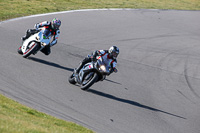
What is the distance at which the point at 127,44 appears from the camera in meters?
20.2

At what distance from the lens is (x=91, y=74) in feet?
40.9

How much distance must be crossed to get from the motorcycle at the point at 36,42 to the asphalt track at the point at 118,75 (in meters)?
0.37

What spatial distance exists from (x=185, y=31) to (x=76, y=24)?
725 centimetres

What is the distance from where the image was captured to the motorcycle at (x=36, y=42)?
1453cm

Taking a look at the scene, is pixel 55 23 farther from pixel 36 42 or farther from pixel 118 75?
pixel 118 75

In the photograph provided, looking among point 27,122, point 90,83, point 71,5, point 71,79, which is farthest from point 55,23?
point 71,5

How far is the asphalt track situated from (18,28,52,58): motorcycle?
0.37 m

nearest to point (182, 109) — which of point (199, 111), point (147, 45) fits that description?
point (199, 111)

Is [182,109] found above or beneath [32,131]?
beneath

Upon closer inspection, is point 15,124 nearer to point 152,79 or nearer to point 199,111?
point 199,111

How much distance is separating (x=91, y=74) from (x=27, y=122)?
5.21 m

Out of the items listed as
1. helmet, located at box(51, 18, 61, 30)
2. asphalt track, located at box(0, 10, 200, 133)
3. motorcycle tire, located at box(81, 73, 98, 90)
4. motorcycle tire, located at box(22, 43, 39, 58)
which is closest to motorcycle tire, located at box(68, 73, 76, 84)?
asphalt track, located at box(0, 10, 200, 133)

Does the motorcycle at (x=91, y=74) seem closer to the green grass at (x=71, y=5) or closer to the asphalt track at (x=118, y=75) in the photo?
the asphalt track at (x=118, y=75)

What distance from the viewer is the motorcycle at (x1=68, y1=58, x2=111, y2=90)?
39.7 ft
